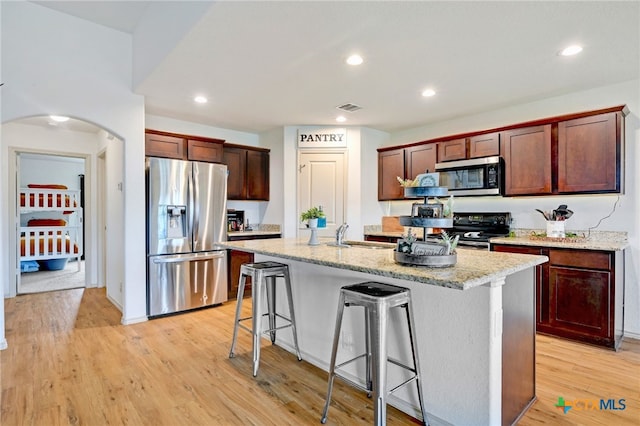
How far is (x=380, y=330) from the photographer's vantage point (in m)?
1.72

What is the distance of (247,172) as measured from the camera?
5.36 meters

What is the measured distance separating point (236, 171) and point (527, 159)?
3864mm

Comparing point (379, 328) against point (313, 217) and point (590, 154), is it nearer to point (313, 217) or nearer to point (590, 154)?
point (313, 217)

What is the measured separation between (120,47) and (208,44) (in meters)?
1.76

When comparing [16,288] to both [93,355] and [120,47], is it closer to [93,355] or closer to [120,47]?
[93,355]

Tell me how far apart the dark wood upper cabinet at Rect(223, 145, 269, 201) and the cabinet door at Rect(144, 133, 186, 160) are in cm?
82

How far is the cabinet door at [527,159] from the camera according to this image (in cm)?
360

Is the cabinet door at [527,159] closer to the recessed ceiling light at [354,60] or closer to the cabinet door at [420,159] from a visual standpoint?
the cabinet door at [420,159]

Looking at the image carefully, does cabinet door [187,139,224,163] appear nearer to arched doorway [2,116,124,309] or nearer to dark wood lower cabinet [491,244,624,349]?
arched doorway [2,116,124,309]

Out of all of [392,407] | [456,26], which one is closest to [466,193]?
[456,26]

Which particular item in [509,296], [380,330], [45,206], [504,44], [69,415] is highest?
[504,44]

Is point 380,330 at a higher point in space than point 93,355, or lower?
higher

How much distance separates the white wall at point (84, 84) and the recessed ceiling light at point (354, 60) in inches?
97.1

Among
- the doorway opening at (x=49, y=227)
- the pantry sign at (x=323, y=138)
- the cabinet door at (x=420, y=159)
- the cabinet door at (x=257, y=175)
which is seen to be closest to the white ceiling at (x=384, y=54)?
the cabinet door at (x=420, y=159)
